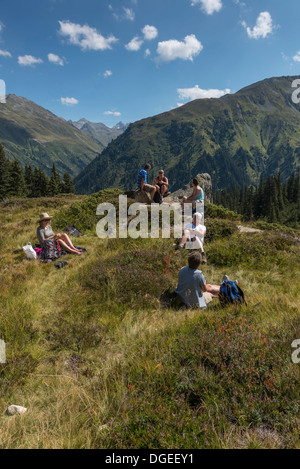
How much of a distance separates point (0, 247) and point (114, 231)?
5538 mm

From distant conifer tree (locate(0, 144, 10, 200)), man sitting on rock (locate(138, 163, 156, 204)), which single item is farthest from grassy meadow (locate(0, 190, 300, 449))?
distant conifer tree (locate(0, 144, 10, 200))

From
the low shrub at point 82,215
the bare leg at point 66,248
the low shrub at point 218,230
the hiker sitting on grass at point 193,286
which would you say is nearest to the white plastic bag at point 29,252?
the bare leg at point 66,248

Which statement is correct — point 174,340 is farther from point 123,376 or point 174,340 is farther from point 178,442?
point 178,442

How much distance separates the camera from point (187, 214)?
1355 centimetres

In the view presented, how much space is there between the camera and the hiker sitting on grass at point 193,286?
5691 mm

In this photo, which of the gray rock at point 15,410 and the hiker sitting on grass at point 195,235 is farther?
the hiker sitting on grass at point 195,235

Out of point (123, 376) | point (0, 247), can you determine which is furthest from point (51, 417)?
point (0, 247)

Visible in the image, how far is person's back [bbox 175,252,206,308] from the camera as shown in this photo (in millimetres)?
5684

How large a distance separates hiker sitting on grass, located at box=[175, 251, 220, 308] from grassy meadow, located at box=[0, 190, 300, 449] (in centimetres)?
37

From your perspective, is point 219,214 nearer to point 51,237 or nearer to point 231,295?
point 51,237

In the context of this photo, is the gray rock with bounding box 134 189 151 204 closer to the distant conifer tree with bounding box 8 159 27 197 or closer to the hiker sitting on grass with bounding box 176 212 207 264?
the hiker sitting on grass with bounding box 176 212 207 264

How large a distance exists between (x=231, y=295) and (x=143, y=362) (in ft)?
9.00

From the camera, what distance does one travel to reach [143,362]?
353 cm

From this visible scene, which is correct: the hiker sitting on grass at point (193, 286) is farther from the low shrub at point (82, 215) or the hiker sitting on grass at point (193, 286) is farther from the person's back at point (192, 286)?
the low shrub at point (82, 215)
